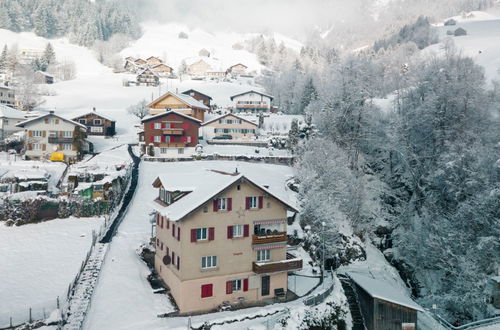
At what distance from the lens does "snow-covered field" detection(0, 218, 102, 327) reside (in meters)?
26.8

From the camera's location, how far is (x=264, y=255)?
104ft

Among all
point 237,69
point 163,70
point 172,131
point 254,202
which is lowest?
point 254,202

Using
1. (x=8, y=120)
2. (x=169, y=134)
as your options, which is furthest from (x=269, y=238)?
(x=8, y=120)

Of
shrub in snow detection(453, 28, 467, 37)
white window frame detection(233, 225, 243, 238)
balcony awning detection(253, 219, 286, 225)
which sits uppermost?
shrub in snow detection(453, 28, 467, 37)

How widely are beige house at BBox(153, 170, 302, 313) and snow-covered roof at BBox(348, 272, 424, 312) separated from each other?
6480 millimetres

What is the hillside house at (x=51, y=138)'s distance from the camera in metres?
58.1

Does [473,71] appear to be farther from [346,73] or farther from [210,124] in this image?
[210,124]

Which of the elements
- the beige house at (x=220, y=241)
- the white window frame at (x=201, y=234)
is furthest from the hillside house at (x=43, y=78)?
the white window frame at (x=201, y=234)

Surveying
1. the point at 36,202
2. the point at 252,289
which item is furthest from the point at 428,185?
the point at 36,202

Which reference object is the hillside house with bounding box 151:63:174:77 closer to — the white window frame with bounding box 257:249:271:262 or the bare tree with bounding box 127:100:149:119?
the bare tree with bounding box 127:100:149:119

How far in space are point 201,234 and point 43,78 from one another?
11463cm

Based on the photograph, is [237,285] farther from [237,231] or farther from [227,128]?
[227,128]

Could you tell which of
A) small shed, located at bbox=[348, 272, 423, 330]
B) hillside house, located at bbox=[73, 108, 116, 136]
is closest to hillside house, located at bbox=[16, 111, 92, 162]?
hillside house, located at bbox=[73, 108, 116, 136]

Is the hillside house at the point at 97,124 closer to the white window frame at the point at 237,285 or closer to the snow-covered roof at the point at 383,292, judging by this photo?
the white window frame at the point at 237,285
